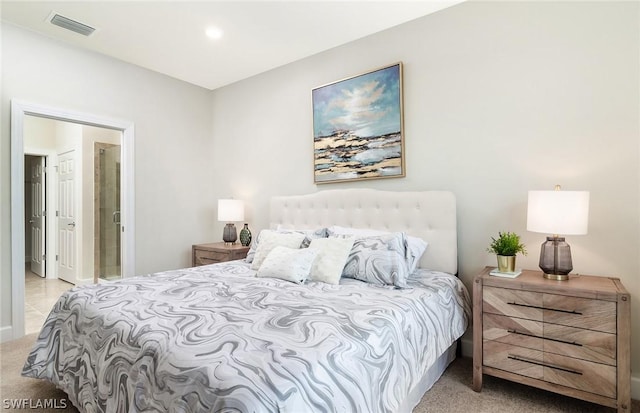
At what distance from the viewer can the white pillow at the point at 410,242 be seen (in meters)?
2.40

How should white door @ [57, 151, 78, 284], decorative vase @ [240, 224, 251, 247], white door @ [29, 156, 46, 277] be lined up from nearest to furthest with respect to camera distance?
A: decorative vase @ [240, 224, 251, 247] < white door @ [57, 151, 78, 284] < white door @ [29, 156, 46, 277]

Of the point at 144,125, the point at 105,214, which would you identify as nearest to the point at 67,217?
the point at 105,214

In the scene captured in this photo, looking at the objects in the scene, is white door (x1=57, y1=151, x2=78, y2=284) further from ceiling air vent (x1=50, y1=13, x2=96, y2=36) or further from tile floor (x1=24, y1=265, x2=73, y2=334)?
ceiling air vent (x1=50, y1=13, x2=96, y2=36)

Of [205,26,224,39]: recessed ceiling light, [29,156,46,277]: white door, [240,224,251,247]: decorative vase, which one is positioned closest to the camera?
[205,26,224,39]: recessed ceiling light

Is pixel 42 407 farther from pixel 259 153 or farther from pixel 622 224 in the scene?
pixel 622 224

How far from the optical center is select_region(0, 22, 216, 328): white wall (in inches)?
113

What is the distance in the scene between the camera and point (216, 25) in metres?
2.88

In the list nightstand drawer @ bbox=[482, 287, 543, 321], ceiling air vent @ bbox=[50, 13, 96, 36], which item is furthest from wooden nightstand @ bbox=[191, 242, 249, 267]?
nightstand drawer @ bbox=[482, 287, 543, 321]

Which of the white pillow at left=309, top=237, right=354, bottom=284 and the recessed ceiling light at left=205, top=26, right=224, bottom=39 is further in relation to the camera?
the recessed ceiling light at left=205, top=26, right=224, bottom=39

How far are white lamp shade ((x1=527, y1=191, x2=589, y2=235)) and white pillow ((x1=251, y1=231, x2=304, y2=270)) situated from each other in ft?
5.55

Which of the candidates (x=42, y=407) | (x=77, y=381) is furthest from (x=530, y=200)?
(x=42, y=407)

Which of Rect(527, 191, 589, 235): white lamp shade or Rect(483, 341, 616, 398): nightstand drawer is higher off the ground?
Rect(527, 191, 589, 235): white lamp shade

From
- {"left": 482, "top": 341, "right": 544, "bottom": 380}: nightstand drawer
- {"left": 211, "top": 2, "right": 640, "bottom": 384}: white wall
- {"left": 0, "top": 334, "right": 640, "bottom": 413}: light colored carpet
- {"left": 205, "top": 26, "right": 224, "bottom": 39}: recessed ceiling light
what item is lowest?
{"left": 0, "top": 334, "right": 640, "bottom": 413}: light colored carpet

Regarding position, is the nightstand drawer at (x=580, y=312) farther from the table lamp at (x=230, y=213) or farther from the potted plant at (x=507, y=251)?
the table lamp at (x=230, y=213)
